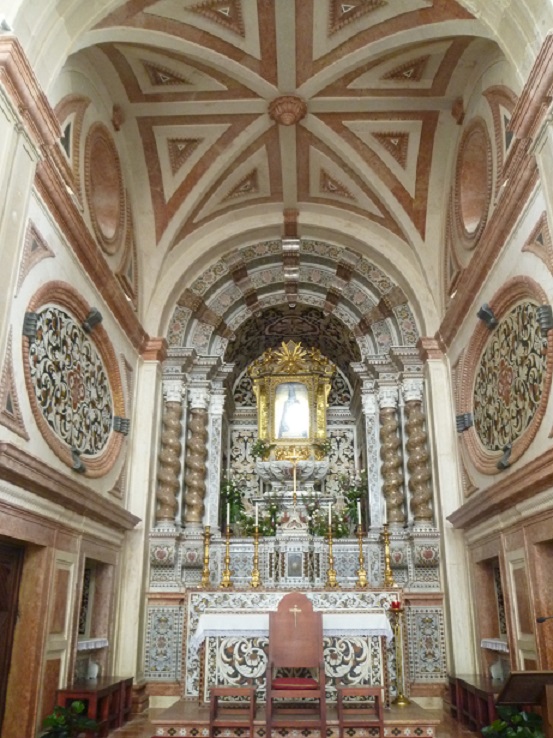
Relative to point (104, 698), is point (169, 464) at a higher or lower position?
higher

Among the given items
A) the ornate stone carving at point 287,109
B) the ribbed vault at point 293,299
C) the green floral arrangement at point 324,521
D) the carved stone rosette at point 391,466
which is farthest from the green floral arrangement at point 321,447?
the ornate stone carving at point 287,109

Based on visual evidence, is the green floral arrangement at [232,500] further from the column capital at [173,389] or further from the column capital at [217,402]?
the column capital at [173,389]

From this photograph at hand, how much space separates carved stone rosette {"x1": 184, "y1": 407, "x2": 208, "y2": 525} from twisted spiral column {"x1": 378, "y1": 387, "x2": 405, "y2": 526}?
2916 millimetres

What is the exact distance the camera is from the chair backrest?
717 centimetres

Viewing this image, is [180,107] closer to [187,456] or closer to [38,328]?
[38,328]

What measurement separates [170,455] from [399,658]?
4.45 meters

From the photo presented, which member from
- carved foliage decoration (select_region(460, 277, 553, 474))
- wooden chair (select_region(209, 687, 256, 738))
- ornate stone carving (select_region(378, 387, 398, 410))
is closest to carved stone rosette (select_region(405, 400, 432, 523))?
ornate stone carving (select_region(378, 387, 398, 410))

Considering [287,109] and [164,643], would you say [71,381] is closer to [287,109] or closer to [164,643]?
[164,643]

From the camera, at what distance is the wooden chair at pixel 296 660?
21.9 feet

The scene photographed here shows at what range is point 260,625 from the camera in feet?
25.3

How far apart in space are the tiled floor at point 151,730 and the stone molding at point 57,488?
240 centimetres

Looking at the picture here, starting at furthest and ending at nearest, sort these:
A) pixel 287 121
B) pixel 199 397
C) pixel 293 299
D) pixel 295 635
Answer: pixel 293 299
pixel 199 397
pixel 287 121
pixel 295 635

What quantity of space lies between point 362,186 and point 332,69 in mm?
2255

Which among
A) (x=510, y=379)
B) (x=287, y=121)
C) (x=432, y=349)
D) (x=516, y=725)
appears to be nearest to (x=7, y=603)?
(x=516, y=725)
